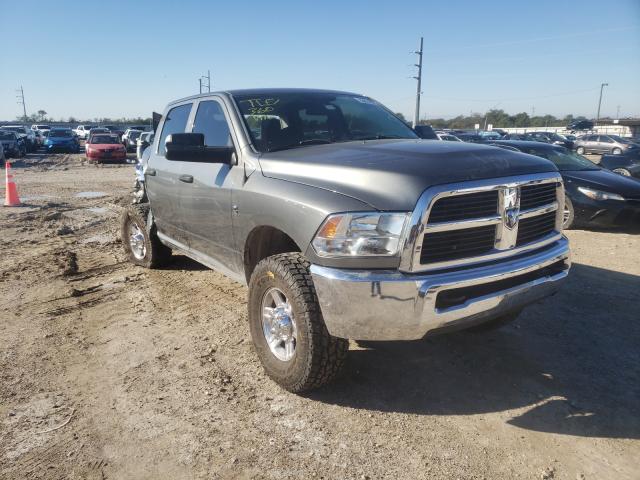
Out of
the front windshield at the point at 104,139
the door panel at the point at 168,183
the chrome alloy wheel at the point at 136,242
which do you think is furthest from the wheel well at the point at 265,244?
the front windshield at the point at 104,139

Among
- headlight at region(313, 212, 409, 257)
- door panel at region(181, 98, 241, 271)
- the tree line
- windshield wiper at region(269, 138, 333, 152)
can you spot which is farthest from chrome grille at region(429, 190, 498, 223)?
the tree line

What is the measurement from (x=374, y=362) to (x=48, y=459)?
2.09m

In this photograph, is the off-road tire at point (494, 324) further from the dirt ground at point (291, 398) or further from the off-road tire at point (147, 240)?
the off-road tire at point (147, 240)

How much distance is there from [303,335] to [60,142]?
3310 centimetres

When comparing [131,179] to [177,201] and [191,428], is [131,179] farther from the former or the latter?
[191,428]

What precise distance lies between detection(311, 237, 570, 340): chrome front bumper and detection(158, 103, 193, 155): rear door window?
2669mm

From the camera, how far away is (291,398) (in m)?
3.12

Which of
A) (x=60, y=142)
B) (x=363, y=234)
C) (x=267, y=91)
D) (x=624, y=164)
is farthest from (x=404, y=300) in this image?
(x=60, y=142)

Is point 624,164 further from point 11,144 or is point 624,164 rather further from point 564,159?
point 11,144

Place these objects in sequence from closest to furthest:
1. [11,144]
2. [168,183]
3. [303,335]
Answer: [303,335] → [168,183] → [11,144]

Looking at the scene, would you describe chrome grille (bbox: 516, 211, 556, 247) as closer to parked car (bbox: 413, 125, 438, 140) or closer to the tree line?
parked car (bbox: 413, 125, 438, 140)

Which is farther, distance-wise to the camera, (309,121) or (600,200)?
(600,200)

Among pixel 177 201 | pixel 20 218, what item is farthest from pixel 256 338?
pixel 20 218

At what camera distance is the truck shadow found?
2.94 m
